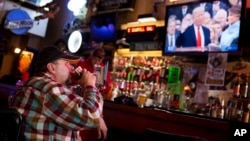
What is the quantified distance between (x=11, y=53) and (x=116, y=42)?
4935 mm

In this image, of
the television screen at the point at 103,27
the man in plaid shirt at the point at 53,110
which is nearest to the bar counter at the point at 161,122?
the man in plaid shirt at the point at 53,110

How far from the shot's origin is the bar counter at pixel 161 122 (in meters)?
2.43

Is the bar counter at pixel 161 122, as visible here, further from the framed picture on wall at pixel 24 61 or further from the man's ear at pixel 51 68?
the framed picture on wall at pixel 24 61

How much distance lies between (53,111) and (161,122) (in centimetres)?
138

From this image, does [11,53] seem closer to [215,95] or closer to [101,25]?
[101,25]

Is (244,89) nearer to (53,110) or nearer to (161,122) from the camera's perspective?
(161,122)

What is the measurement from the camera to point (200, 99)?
5258 millimetres

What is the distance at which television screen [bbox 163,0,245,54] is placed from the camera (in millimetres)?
4340

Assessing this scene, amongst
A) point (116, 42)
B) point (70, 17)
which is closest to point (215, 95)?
point (116, 42)

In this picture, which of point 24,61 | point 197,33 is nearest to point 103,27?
point 197,33

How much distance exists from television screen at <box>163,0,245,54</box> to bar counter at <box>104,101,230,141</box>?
1917mm

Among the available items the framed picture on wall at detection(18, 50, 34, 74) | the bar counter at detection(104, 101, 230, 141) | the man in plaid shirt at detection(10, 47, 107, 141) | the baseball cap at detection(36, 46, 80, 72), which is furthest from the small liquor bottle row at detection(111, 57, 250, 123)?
the framed picture on wall at detection(18, 50, 34, 74)

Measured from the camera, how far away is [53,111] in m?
1.64

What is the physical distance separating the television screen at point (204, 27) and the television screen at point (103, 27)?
1959 millimetres
